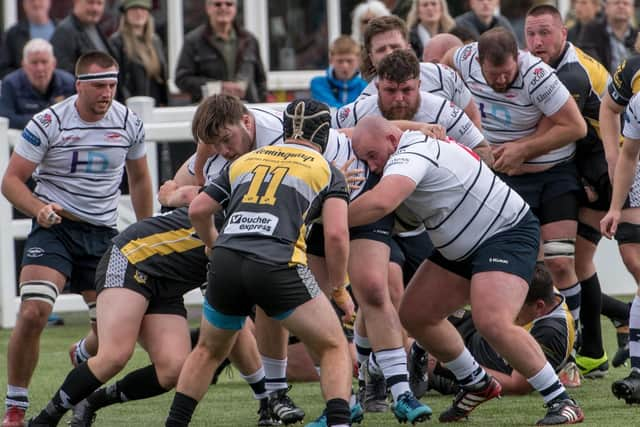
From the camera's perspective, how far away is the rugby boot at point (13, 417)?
23.9ft

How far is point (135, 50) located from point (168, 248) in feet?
19.5

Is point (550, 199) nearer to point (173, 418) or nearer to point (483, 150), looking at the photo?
point (483, 150)

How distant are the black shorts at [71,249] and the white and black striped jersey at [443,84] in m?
1.70

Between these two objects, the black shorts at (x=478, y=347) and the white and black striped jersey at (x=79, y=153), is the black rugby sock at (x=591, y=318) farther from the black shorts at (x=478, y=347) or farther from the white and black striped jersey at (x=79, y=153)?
the white and black striped jersey at (x=79, y=153)

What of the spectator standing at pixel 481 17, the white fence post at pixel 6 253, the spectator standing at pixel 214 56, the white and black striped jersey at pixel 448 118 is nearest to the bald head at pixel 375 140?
the white and black striped jersey at pixel 448 118

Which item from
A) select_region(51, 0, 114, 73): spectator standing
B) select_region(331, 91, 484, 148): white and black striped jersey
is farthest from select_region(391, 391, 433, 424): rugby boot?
select_region(51, 0, 114, 73): spectator standing

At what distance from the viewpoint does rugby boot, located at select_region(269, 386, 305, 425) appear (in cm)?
Answer: 730

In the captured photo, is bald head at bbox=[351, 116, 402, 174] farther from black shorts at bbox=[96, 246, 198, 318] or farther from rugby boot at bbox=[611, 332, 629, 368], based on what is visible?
rugby boot at bbox=[611, 332, 629, 368]

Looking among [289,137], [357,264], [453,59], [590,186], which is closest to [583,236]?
[590,186]

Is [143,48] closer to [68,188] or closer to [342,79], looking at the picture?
[342,79]

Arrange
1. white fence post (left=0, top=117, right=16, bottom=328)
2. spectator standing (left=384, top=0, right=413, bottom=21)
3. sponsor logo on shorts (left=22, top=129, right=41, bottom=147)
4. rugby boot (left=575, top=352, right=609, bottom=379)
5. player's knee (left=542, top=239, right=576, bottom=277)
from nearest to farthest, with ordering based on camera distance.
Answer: sponsor logo on shorts (left=22, top=129, right=41, bottom=147) < player's knee (left=542, top=239, right=576, bottom=277) < rugby boot (left=575, top=352, right=609, bottom=379) < white fence post (left=0, top=117, right=16, bottom=328) < spectator standing (left=384, top=0, right=413, bottom=21)

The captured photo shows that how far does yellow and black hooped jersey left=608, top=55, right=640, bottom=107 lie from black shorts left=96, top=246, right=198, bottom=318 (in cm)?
258

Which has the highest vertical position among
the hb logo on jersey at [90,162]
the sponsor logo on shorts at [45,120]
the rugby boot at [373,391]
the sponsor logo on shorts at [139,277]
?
the sponsor logo on shorts at [45,120]

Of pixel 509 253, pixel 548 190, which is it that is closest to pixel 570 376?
pixel 548 190
